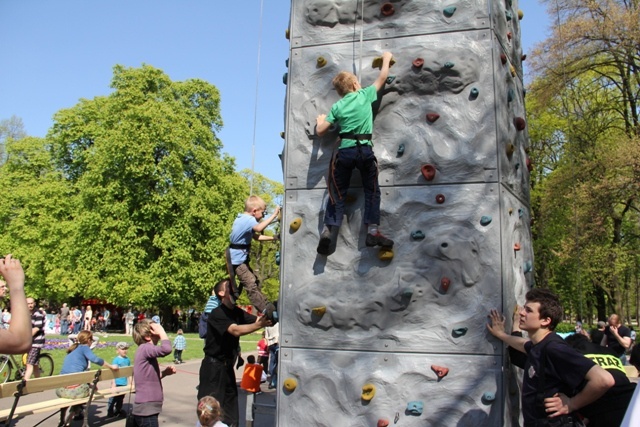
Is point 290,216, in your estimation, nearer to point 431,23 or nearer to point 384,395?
point 384,395

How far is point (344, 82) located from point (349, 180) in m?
0.93

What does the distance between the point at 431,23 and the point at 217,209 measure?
32.1m

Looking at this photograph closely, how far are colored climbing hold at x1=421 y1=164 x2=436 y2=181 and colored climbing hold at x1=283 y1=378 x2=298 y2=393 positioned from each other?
7.41 feet

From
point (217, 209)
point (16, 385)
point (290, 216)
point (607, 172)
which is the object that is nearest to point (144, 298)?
point (217, 209)

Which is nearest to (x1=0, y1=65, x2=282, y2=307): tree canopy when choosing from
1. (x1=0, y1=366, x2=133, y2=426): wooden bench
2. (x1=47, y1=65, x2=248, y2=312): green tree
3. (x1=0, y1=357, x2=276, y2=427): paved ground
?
(x1=47, y1=65, x2=248, y2=312): green tree

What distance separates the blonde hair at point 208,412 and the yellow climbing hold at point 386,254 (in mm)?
1999

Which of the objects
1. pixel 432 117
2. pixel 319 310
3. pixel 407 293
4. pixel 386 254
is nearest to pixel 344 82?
pixel 432 117

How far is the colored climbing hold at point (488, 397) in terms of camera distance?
526 centimetres

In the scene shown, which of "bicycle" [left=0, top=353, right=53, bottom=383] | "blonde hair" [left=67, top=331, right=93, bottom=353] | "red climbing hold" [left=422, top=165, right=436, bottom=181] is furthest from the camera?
"bicycle" [left=0, top=353, right=53, bottom=383]

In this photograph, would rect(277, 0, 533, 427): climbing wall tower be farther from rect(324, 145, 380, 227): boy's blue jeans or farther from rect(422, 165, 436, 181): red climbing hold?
rect(324, 145, 380, 227): boy's blue jeans

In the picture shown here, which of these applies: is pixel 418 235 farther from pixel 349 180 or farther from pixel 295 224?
pixel 295 224

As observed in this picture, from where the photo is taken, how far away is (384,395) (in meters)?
5.54

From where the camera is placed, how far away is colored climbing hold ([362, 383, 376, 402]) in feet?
18.1

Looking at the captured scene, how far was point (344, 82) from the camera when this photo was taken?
590cm
